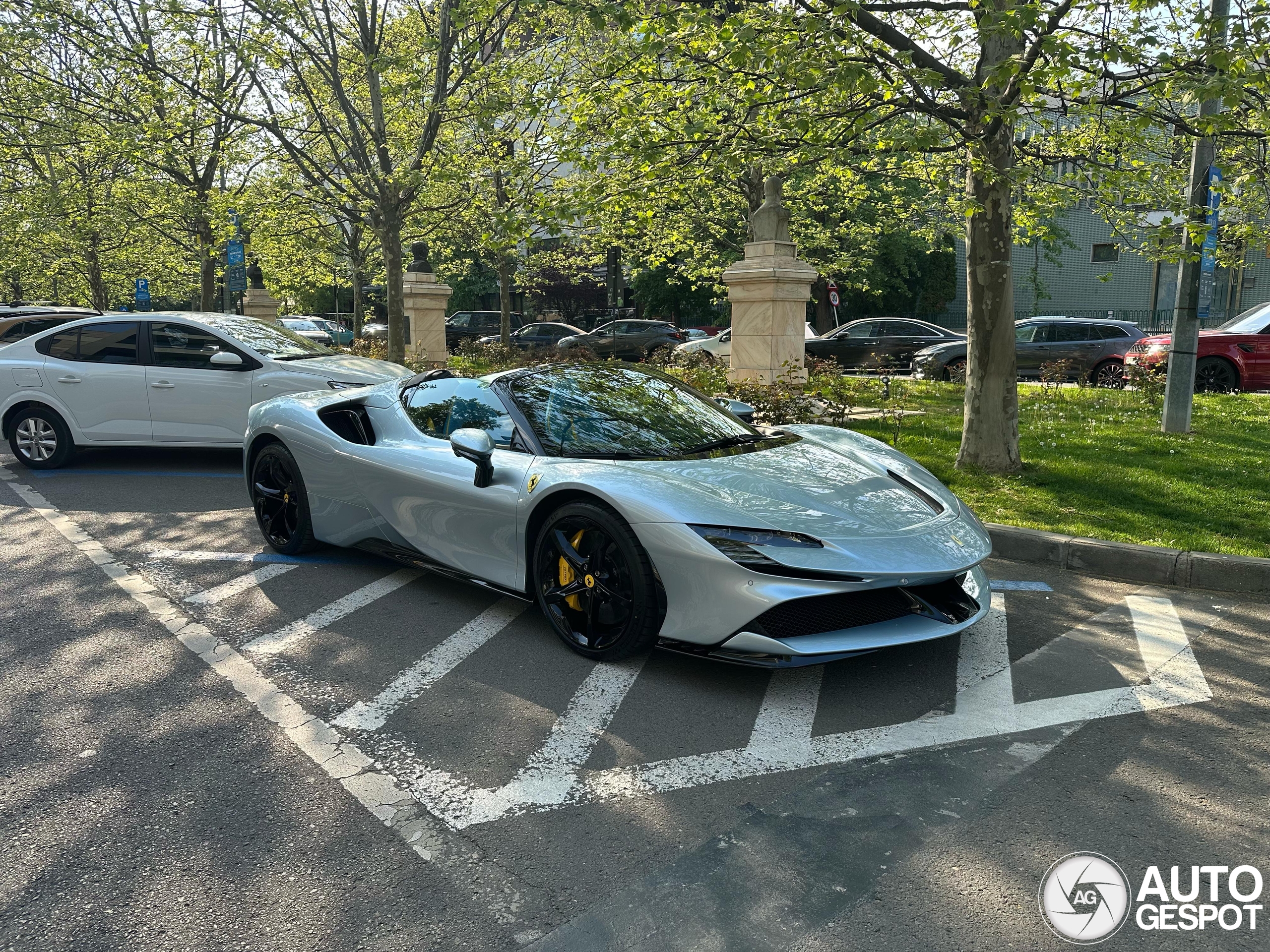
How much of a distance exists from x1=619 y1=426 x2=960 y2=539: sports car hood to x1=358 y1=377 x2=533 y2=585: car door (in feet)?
2.31

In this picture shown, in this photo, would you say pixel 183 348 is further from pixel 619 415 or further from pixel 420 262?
pixel 420 262

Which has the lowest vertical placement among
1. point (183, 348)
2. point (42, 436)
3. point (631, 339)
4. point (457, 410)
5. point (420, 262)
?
point (631, 339)

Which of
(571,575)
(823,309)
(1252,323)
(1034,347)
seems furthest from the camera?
(823,309)

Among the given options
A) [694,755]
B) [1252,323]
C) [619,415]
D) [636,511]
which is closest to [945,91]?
[619,415]

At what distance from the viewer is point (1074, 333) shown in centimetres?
1828

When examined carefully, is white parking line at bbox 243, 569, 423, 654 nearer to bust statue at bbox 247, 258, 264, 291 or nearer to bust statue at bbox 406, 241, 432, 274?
bust statue at bbox 406, 241, 432, 274

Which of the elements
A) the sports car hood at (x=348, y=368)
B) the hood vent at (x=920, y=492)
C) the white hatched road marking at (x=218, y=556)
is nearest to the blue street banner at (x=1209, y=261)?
the hood vent at (x=920, y=492)

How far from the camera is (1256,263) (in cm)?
3722

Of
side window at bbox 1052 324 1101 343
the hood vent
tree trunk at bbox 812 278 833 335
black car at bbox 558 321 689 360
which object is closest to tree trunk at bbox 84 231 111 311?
black car at bbox 558 321 689 360

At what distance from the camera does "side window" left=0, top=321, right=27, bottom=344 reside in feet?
42.6

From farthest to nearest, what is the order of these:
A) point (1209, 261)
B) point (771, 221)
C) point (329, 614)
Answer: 1. point (771, 221)
2. point (1209, 261)
3. point (329, 614)

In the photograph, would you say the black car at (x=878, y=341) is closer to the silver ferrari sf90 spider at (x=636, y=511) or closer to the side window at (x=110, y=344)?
the side window at (x=110, y=344)

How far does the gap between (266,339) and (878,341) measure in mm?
Answer: 14786

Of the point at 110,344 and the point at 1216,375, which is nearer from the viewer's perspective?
the point at 110,344
